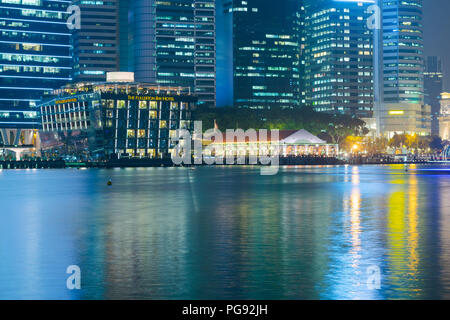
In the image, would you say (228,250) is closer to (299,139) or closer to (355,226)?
(355,226)

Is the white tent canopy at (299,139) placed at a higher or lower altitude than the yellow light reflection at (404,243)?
higher

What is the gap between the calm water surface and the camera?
18.2 metres

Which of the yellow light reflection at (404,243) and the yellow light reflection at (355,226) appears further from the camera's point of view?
the yellow light reflection at (355,226)

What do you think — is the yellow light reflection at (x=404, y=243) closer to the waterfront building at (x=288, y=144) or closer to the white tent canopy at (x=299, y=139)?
the white tent canopy at (x=299, y=139)

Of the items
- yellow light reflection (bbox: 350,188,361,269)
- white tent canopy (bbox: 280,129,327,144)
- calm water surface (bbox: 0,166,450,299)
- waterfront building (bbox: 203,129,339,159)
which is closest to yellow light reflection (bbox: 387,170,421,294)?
calm water surface (bbox: 0,166,450,299)

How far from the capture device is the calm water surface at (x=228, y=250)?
59.6ft

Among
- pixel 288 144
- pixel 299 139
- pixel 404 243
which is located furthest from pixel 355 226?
pixel 288 144

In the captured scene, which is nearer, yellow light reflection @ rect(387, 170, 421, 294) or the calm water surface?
the calm water surface

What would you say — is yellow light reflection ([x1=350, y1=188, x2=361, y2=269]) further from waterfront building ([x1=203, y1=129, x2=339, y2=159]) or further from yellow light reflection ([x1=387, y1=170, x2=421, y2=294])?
waterfront building ([x1=203, y1=129, x2=339, y2=159])

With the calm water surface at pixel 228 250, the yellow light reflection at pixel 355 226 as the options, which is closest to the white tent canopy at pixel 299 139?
the yellow light reflection at pixel 355 226

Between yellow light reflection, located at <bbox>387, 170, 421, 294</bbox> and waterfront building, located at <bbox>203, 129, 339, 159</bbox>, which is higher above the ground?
waterfront building, located at <bbox>203, 129, 339, 159</bbox>

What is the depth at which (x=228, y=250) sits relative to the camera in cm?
2512

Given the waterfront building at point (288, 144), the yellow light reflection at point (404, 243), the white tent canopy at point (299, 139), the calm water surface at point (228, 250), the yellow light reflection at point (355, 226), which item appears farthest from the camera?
the waterfront building at point (288, 144)
